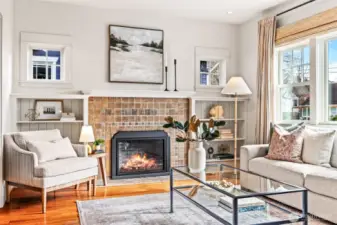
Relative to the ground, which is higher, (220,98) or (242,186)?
(220,98)

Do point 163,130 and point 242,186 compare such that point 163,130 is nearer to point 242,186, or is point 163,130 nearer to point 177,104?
point 177,104

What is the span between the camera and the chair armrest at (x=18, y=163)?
339cm

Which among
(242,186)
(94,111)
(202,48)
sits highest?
(202,48)

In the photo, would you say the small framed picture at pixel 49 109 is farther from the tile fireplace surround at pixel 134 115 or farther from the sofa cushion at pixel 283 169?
the sofa cushion at pixel 283 169

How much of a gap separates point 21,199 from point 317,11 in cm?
443

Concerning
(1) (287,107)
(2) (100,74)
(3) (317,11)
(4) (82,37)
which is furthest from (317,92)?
(4) (82,37)

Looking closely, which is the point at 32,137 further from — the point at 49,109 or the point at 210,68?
the point at 210,68

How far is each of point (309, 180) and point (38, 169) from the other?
9.06 feet

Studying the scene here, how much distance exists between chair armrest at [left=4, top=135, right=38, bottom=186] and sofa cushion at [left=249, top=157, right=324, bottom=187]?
2.58 meters

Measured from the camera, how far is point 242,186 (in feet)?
8.83

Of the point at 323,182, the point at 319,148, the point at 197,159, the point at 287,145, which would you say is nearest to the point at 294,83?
the point at 287,145

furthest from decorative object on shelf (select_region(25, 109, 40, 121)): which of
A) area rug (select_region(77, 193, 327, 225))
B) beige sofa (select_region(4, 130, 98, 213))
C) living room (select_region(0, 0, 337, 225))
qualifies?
area rug (select_region(77, 193, 327, 225))

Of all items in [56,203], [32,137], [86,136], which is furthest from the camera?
[86,136]

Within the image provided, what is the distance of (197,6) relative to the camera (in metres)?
4.85
